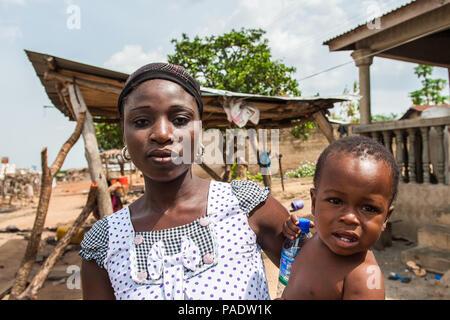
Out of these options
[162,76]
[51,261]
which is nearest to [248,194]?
[162,76]

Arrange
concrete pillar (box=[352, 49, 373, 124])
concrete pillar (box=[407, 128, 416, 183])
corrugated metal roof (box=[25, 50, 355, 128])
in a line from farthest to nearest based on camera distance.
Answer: concrete pillar (box=[352, 49, 373, 124]) → concrete pillar (box=[407, 128, 416, 183]) → corrugated metal roof (box=[25, 50, 355, 128])

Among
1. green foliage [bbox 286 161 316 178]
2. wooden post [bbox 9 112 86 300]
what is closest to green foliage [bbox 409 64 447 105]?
green foliage [bbox 286 161 316 178]

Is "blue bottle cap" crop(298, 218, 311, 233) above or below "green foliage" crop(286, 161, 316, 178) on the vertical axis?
above

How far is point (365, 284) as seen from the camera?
109 centimetres

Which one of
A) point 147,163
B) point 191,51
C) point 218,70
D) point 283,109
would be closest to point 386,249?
point 283,109

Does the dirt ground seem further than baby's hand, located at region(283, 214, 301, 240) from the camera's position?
Yes

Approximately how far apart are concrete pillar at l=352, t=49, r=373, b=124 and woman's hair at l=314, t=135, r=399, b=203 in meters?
6.04

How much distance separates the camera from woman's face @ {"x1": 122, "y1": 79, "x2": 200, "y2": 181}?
119 cm

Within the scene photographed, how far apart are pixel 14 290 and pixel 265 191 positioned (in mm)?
4517

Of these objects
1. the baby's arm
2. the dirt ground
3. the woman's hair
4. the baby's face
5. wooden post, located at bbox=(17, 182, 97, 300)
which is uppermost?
the woman's hair

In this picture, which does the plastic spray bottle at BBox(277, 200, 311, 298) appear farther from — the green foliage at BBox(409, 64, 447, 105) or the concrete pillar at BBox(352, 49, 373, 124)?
the green foliage at BBox(409, 64, 447, 105)

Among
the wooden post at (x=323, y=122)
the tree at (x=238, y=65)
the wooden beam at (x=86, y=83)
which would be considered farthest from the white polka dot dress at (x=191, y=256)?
the tree at (x=238, y=65)

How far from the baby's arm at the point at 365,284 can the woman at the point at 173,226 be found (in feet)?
0.97
